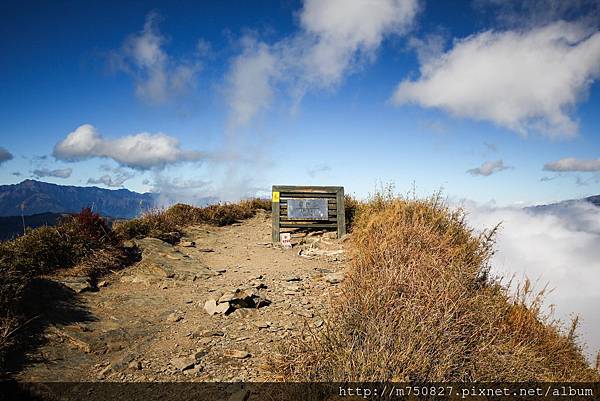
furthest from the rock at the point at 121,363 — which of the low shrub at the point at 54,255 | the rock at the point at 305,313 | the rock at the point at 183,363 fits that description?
the rock at the point at 305,313

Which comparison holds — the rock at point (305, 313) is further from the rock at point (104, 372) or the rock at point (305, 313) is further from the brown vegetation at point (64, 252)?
the brown vegetation at point (64, 252)

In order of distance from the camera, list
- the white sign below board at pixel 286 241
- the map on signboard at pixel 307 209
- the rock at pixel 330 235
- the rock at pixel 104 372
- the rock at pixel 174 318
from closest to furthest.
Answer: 1. the rock at pixel 104 372
2. the rock at pixel 174 318
3. the white sign below board at pixel 286 241
4. the rock at pixel 330 235
5. the map on signboard at pixel 307 209

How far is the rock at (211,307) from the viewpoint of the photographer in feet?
20.7

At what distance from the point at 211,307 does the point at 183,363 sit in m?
1.81

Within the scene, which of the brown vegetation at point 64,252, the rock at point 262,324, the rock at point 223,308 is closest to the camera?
the brown vegetation at point 64,252

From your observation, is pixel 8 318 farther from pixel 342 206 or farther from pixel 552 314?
pixel 342 206

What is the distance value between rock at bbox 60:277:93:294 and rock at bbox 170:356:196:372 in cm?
345

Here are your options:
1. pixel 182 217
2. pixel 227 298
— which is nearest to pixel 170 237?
pixel 182 217

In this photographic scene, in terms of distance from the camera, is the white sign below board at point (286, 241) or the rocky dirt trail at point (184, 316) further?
the white sign below board at point (286, 241)

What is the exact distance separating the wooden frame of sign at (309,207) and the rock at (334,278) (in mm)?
4382

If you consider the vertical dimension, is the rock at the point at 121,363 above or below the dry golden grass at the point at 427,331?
below

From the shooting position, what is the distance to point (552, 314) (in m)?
6.12

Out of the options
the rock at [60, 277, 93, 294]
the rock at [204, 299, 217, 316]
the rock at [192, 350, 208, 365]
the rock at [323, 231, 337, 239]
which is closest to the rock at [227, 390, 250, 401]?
the rock at [192, 350, 208, 365]

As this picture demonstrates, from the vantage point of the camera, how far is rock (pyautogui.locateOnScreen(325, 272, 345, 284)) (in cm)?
768
